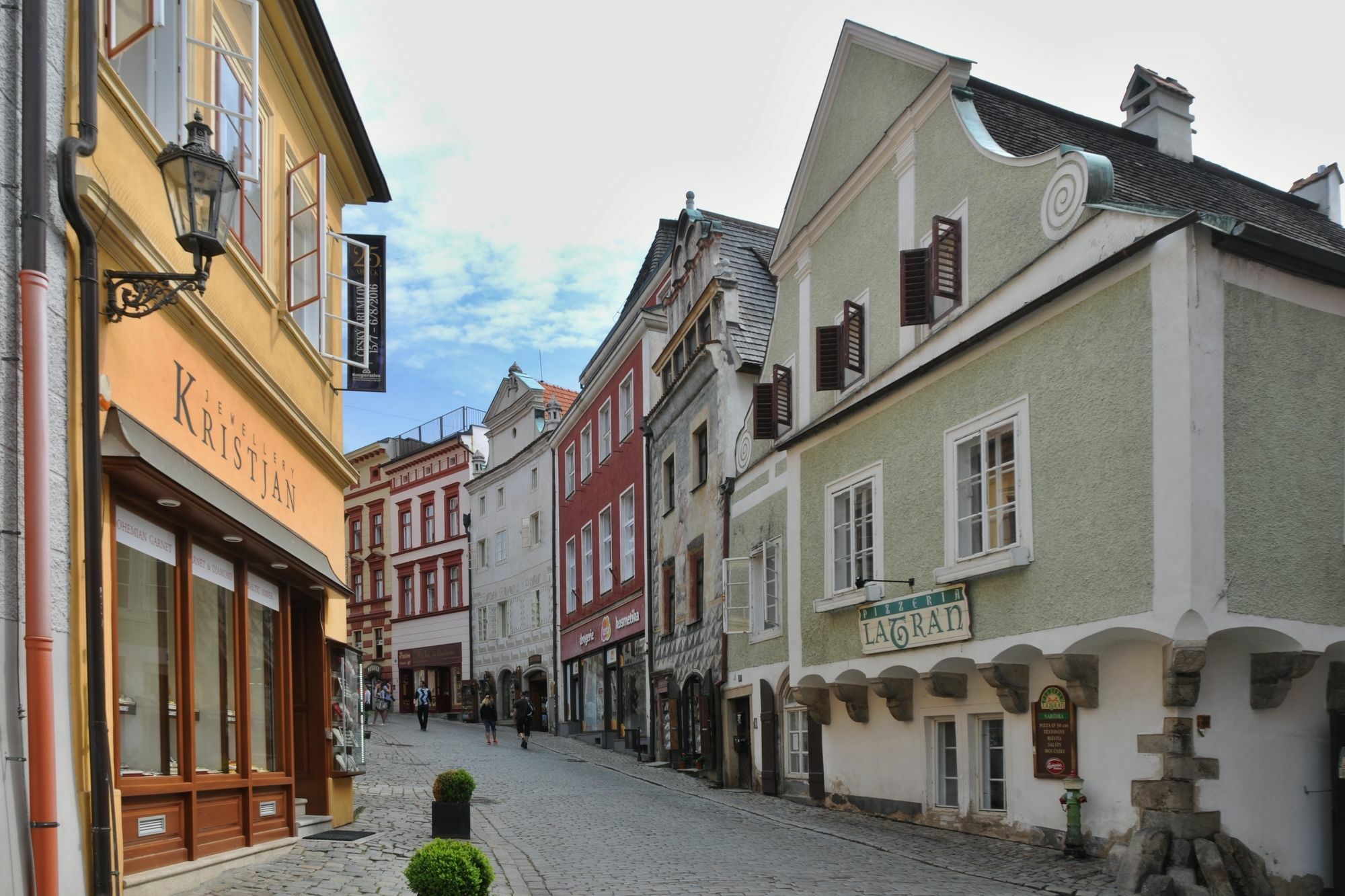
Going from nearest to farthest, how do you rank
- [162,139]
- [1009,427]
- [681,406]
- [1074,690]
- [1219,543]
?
[162,139] → [1219,543] → [1074,690] → [1009,427] → [681,406]

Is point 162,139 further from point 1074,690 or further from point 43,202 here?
point 1074,690

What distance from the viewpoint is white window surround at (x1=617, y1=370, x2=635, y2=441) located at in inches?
1266

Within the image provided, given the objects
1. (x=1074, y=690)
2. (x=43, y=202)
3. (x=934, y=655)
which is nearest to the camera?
(x=43, y=202)

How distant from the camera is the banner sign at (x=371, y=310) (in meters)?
14.5

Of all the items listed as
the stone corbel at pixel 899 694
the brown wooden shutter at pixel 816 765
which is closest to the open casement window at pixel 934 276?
the stone corbel at pixel 899 694

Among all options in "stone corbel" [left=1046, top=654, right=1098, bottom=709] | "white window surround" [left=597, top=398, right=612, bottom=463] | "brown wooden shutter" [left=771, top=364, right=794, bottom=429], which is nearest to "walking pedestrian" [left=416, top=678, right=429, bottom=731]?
"white window surround" [left=597, top=398, right=612, bottom=463]

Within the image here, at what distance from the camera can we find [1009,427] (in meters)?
13.5

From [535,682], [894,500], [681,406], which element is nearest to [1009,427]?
[894,500]

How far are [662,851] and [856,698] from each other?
188 inches

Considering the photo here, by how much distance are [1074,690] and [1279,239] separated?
4.31 m

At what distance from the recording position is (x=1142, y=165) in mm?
16219

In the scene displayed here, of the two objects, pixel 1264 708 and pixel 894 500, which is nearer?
pixel 1264 708

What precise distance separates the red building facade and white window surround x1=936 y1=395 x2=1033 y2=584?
51.6 ft

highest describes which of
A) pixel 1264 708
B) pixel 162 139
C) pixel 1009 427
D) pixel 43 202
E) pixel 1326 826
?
pixel 162 139
